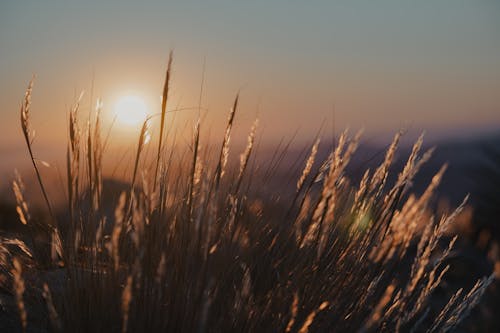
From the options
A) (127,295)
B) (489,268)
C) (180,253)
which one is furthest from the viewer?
(489,268)

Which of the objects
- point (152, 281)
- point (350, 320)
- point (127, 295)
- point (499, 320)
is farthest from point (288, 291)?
point (499, 320)

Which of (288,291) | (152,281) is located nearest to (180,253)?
(152,281)

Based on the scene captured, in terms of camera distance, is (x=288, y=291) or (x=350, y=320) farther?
(x=350, y=320)

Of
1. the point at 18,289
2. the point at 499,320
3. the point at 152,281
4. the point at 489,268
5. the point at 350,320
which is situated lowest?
the point at 489,268

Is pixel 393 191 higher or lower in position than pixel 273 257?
higher

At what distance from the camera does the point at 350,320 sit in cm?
198

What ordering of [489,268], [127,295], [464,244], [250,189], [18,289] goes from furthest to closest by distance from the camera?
[464,244]
[489,268]
[250,189]
[18,289]
[127,295]

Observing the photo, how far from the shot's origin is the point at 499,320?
2.61 meters

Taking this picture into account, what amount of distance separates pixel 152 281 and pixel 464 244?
4.48 meters

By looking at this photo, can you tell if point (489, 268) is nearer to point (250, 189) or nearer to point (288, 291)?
point (250, 189)

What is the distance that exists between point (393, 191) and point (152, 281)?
0.97m

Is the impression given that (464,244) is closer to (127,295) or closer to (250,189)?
(250,189)

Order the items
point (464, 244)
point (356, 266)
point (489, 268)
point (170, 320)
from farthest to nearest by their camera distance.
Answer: point (464, 244)
point (489, 268)
point (356, 266)
point (170, 320)

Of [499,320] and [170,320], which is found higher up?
[170,320]
